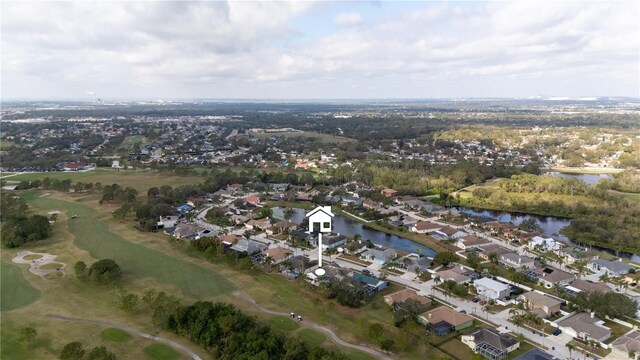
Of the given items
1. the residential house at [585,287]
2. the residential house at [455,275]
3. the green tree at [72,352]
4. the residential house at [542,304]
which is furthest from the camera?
the residential house at [455,275]

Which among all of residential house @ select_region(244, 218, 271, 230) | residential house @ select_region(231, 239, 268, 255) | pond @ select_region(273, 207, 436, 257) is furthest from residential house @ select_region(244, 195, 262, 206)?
residential house @ select_region(231, 239, 268, 255)

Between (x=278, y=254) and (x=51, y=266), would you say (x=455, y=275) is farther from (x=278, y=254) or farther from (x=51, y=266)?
(x=51, y=266)

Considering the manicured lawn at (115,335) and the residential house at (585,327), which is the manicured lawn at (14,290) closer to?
the manicured lawn at (115,335)

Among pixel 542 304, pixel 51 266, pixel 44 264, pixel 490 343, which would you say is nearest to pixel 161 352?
pixel 51 266

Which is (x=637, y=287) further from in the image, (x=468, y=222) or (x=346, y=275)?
(x=346, y=275)

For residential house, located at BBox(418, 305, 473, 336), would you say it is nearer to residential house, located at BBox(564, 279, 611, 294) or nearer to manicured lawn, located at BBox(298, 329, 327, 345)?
manicured lawn, located at BBox(298, 329, 327, 345)

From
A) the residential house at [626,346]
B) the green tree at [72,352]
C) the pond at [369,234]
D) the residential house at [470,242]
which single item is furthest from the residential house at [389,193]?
the green tree at [72,352]
